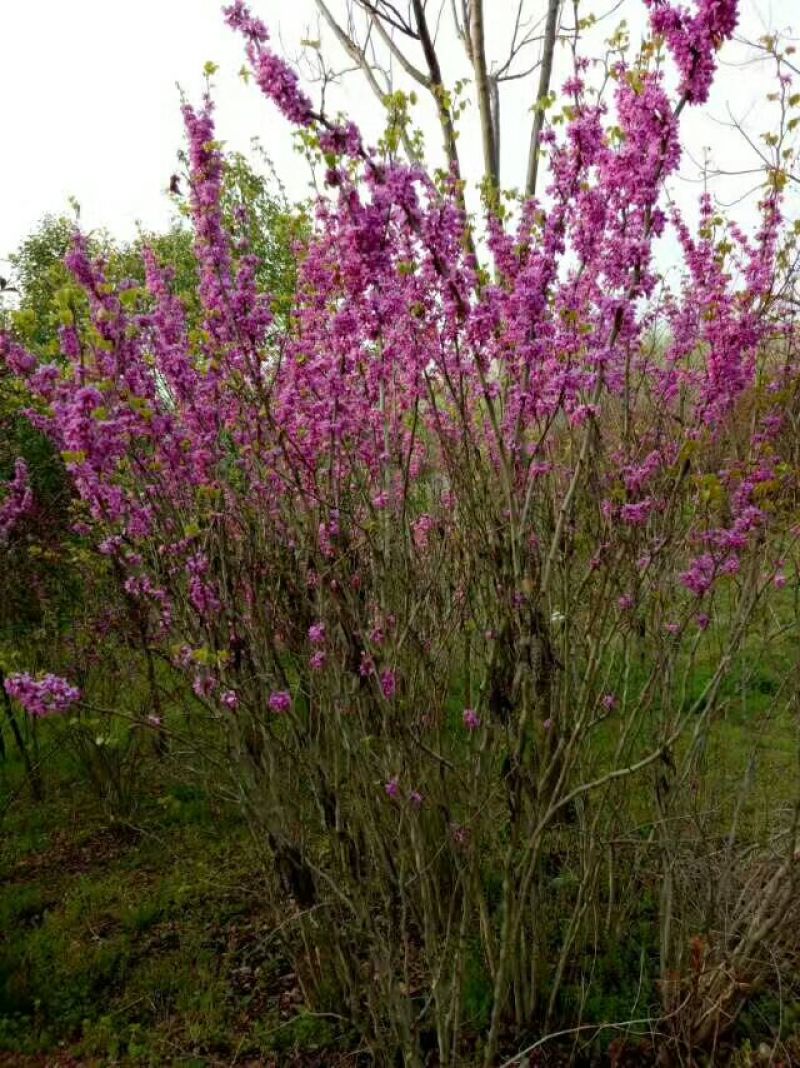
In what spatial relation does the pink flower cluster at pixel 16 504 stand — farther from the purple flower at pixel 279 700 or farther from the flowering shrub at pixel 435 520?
the purple flower at pixel 279 700

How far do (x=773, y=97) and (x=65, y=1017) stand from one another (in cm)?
595

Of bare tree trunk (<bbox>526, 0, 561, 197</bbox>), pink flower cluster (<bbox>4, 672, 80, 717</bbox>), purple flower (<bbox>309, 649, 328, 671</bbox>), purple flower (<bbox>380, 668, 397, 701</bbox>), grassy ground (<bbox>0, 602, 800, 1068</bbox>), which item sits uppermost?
bare tree trunk (<bbox>526, 0, 561, 197</bbox>)

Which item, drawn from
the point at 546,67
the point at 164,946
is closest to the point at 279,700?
the point at 164,946

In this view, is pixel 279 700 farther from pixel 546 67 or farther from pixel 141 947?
pixel 546 67

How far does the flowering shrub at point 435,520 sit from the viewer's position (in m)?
2.73

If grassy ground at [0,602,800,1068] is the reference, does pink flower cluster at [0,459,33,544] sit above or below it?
above

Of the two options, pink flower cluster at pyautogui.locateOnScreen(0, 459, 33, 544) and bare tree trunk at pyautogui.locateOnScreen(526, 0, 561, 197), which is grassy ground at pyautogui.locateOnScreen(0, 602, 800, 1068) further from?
bare tree trunk at pyautogui.locateOnScreen(526, 0, 561, 197)

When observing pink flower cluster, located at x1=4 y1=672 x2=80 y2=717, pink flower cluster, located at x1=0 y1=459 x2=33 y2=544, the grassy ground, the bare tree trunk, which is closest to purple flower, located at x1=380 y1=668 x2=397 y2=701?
the grassy ground

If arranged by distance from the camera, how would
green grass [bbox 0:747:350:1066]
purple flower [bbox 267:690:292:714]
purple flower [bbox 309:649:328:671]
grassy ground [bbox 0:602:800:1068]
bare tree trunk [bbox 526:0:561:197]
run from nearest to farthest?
purple flower [bbox 267:690:292:714] < purple flower [bbox 309:649:328:671] < grassy ground [bbox 0:602:800:1068] < green grass [bbox 0:747:350:1066] < bare tree trunk [bbox 526:0:561:197]

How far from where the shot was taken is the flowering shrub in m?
2.73

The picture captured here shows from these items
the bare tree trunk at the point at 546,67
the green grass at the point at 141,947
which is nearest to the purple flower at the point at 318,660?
the green grass at the point at 141,947

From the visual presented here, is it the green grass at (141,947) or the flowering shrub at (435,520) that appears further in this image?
the green grass at (141,947)

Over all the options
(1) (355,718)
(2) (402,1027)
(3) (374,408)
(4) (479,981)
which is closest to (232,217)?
(3) (374,408)

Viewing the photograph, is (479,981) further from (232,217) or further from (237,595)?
(232,217)
